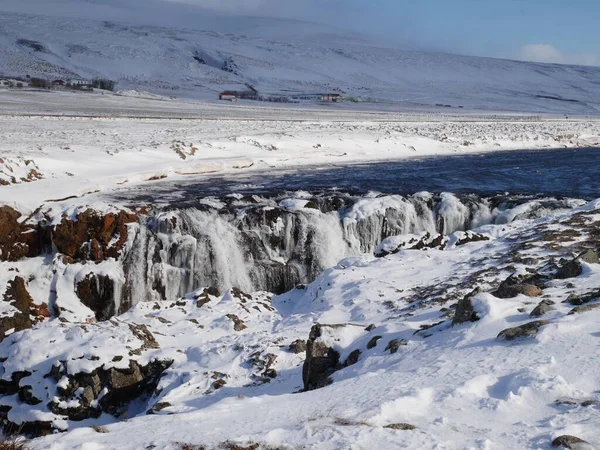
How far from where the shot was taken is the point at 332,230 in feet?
60.6

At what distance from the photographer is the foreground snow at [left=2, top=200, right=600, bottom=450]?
528 centimetres

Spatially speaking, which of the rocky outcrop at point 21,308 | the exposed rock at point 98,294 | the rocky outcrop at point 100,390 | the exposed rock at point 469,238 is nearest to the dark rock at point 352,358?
the rocky outcrop at point 100,390

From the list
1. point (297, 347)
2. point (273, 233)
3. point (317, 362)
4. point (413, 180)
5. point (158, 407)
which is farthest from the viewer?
point (413, 180)

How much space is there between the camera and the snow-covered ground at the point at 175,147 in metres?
20.5

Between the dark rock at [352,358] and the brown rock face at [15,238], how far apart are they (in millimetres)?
10212

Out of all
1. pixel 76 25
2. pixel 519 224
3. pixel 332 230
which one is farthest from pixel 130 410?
pixel 76 25

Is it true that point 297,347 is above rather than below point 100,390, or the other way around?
above

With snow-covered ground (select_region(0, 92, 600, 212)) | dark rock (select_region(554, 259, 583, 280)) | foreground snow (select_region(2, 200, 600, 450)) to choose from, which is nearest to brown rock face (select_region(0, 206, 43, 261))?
snow-covered ground (select_region(0, 92, 600, 212))

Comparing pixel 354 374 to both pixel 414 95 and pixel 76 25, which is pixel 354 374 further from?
pixel 76 25

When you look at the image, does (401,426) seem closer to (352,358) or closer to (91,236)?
(352,358)

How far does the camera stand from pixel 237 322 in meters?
11.7

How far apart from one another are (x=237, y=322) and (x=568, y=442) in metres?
7.66

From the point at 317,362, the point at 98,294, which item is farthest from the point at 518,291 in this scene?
the point at 98,294

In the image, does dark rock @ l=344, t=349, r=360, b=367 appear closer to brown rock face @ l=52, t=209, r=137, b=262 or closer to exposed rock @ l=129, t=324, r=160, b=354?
exposed rock @ l=129, t=324, r=160, b=354
